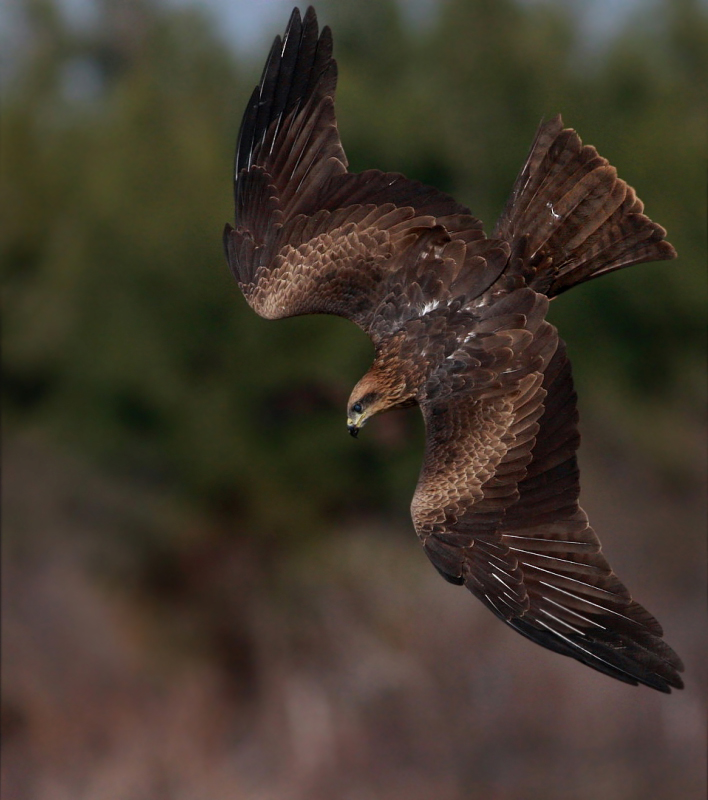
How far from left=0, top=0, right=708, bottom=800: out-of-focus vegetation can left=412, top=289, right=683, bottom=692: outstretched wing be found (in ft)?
38.7

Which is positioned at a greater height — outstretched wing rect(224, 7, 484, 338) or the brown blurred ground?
outstretched wing rect(224, 7, 484, 338)

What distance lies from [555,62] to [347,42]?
3.78m

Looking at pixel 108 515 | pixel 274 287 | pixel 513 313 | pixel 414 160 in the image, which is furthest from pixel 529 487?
pixel 108 515

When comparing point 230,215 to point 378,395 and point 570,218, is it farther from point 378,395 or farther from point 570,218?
point 570,218

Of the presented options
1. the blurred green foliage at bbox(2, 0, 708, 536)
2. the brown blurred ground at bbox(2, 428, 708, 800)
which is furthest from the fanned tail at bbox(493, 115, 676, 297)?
the brown blurred ground at bbox(2, 428, 708, 800)

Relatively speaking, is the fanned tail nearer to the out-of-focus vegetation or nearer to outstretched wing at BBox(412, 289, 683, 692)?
outstretched wing at BBox(412, 289, 683, 692)

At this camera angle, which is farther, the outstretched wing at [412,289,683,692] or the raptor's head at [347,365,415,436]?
the raptor's head at [347,365,415,436]

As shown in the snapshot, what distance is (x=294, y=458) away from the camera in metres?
21.2

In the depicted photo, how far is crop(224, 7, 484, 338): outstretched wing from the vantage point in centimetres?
620

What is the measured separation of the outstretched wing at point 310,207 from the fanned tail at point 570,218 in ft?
0.88

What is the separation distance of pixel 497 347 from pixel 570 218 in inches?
25.7

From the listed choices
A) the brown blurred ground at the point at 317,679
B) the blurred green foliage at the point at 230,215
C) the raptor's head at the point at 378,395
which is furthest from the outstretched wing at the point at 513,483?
the brown blurred ground at the point at 317,679

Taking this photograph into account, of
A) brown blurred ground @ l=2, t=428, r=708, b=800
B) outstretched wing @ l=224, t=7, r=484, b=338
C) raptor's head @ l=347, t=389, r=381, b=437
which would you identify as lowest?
brown blurred ground @ l=2, t=428, r=708, b=800

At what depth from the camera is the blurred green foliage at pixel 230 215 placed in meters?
19.6
